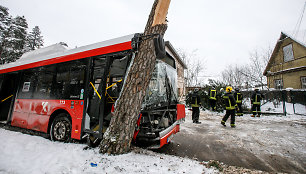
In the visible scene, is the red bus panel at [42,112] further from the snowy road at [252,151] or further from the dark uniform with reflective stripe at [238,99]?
the dark uniform with reflective stripe at [238,99]

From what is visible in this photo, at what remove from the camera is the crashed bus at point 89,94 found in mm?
3160

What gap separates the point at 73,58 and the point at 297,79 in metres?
21.2

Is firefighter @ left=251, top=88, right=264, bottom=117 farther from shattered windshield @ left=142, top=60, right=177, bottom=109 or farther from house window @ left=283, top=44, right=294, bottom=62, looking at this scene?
house window @ left=283, top=44, right=294, bottom=62

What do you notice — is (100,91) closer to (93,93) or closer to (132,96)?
(93,93)

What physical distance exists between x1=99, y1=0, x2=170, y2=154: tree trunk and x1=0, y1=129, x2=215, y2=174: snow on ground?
0.25m

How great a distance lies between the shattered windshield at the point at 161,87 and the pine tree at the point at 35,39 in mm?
36761

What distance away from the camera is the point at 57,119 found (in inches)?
151

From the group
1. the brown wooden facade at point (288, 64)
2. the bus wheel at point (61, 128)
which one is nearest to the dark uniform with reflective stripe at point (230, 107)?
the bus wheel at point (61, 128)

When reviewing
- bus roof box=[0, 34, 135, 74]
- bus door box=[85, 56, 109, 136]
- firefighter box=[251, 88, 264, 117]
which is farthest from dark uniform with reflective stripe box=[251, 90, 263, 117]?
bus door box=[85, 56, 109, 136]

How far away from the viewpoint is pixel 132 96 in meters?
2.64

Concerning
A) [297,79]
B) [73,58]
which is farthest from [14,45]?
[297,79]

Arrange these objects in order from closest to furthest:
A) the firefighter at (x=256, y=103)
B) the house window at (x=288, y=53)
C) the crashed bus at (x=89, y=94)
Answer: the crashed bus at (x=89, y=94) < the firefighter at (x=256, y=103) < the house window at (x=288, y=53)

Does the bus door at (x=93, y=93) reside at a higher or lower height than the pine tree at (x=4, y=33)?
lower

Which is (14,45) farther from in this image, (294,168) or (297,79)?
(297,79)
